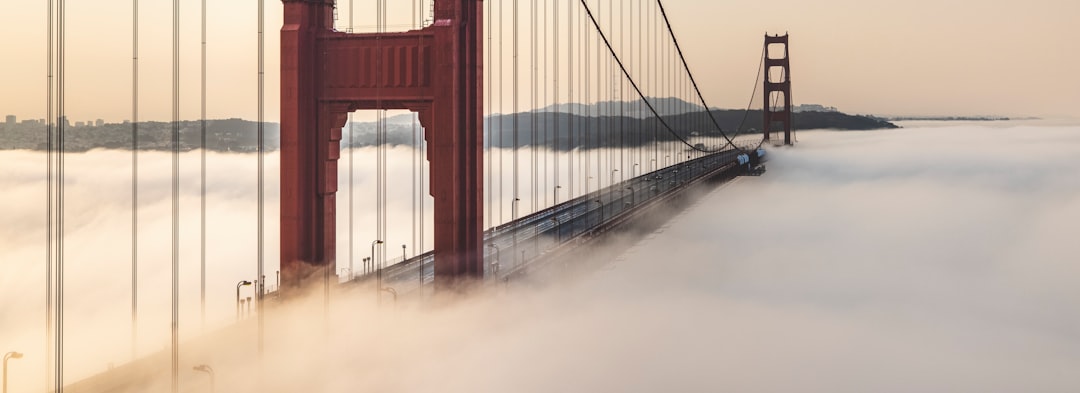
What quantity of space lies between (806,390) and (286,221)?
8480 mm

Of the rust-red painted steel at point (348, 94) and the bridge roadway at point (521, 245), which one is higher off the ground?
the rust-red painted steel at point (348, 94)

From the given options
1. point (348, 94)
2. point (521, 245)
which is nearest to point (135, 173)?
point (348, 94)

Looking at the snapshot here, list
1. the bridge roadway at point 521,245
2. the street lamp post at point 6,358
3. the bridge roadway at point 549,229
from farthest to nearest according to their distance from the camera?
the bridge roadway at point 549,229
the bridge roadway at point 521,245
the street lamp post at point 6,358

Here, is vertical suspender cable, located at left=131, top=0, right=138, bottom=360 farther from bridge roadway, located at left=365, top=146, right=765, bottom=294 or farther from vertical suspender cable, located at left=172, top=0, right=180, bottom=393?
bridge roadway, located at left=365, top=146, right=765, bottom=294

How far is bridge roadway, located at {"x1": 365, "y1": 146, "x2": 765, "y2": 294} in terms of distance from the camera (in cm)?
1470

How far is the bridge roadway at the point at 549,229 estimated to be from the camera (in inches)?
579

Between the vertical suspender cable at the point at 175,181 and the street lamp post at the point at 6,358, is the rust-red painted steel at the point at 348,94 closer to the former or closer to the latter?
the vertical suspender cable at the point at 175,181

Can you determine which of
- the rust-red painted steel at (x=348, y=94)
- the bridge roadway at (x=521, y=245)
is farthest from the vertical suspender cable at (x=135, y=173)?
the rust-red painted steel at (x=348, y=94)

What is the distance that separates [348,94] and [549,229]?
11.9 metres

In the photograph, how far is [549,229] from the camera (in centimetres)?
2355

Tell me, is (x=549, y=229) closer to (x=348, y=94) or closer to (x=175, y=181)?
(x=348, y=94)

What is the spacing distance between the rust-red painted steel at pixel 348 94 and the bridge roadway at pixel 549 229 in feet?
4.67

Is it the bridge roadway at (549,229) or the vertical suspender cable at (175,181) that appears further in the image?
the bridge roadway at (549,229)

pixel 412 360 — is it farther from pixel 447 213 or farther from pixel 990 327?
pixel 990 327
